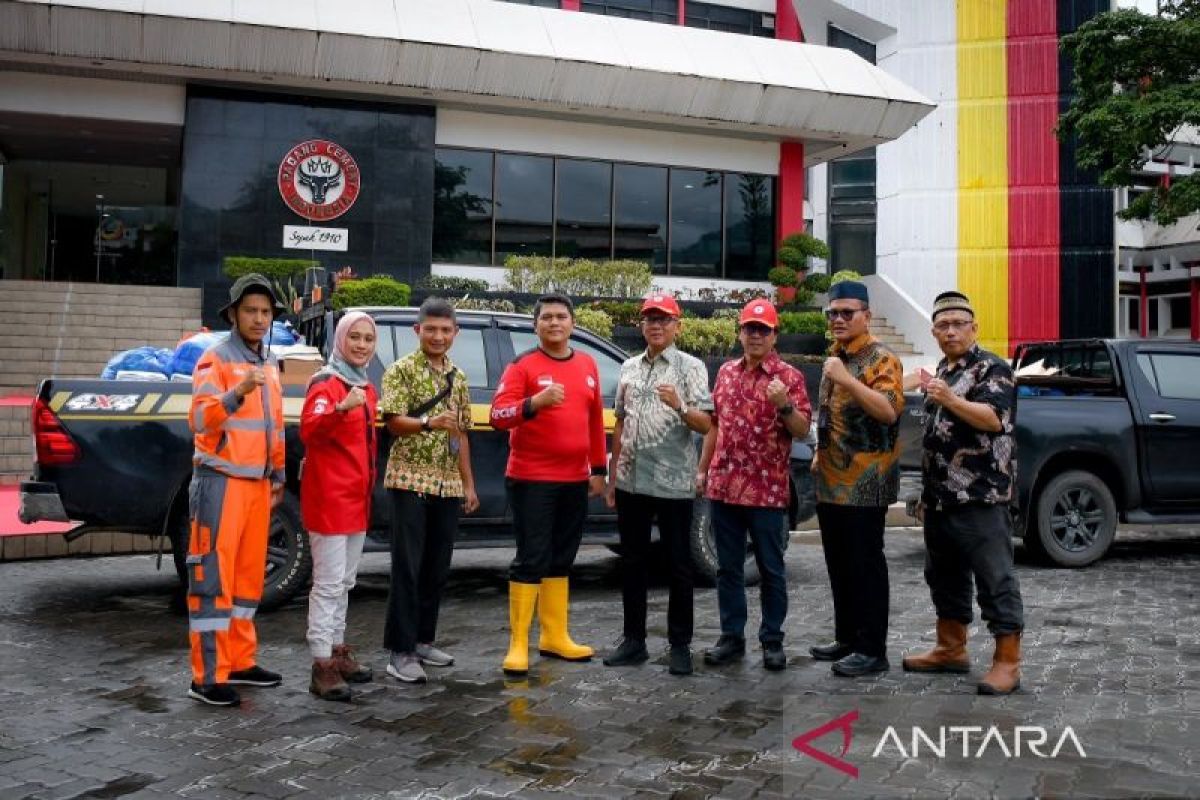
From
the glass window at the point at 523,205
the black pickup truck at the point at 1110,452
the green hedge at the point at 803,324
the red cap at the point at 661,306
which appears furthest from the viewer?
the glass window at the point at 523,205

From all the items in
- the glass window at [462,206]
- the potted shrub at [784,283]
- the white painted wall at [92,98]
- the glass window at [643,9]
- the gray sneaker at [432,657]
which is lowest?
the gray sneaker at [432,657]

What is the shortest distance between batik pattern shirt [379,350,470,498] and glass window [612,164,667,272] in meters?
19.0

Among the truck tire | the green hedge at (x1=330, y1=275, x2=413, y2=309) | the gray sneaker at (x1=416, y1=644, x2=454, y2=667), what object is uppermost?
the green hedge at (x1=330, y1=275, x2=413, y2=309)

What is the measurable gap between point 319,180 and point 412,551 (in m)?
17.7

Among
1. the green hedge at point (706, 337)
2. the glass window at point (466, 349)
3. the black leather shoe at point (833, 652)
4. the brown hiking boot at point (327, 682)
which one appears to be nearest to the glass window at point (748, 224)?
the green hedge at point (706, 337)

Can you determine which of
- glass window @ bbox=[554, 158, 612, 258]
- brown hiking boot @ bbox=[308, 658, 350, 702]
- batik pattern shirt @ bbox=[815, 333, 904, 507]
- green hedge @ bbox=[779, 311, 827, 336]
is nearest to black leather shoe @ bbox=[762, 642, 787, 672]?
batik pattern shirt @ bbox=[815, 333, 904, 507]

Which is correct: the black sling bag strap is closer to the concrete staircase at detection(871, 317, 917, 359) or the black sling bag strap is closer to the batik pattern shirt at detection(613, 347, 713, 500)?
the batik pattern shirt at detection(613, 347, 713, 500)

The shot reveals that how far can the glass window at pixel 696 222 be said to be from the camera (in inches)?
971

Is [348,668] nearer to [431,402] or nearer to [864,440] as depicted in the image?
[431,402]

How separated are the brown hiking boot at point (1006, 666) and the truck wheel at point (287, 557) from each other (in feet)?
14.0

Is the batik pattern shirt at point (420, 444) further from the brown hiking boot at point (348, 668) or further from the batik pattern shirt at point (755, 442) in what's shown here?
the batik pattern shirt at point (755, 442)

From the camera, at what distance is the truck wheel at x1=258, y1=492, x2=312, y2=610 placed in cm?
693

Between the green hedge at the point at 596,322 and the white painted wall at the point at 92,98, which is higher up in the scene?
the white painted wall at the point at 92,98

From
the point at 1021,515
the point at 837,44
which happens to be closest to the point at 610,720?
the point at 1021,515
